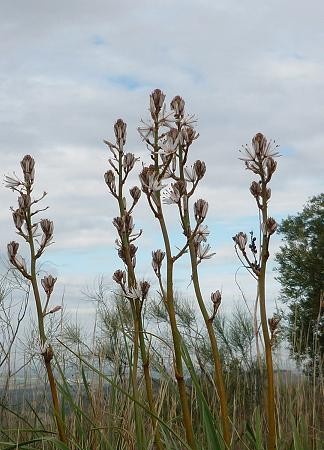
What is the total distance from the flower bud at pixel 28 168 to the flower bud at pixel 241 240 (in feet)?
2.39

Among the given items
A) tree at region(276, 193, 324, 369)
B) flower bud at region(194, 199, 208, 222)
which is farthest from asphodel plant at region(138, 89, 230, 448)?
tree at region(276, 193, 324, 369)

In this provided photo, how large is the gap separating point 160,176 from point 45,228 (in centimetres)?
47

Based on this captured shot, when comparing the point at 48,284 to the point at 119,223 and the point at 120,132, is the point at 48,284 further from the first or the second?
the point at 120,132

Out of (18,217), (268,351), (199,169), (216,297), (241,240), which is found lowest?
(268,351)

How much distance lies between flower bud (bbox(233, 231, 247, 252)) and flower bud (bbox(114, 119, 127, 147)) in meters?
0.47

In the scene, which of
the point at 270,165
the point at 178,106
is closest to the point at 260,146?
the point at 270,165

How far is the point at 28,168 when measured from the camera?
2451 millimetres

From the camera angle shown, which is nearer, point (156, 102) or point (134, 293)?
point (134, 293)

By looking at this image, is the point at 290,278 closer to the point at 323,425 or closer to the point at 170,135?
the point at 323,425

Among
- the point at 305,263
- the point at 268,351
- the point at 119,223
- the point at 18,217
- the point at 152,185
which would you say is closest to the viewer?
the point at 268,351

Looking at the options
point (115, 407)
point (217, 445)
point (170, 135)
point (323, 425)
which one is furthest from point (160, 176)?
point (323, 425)

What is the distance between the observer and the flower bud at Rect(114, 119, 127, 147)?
228 centimetres

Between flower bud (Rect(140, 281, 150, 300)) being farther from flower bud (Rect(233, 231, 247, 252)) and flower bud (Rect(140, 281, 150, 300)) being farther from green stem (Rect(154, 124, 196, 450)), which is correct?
flower bud (Rect(233, 231, 247, 252))

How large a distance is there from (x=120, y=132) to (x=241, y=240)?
51cm
